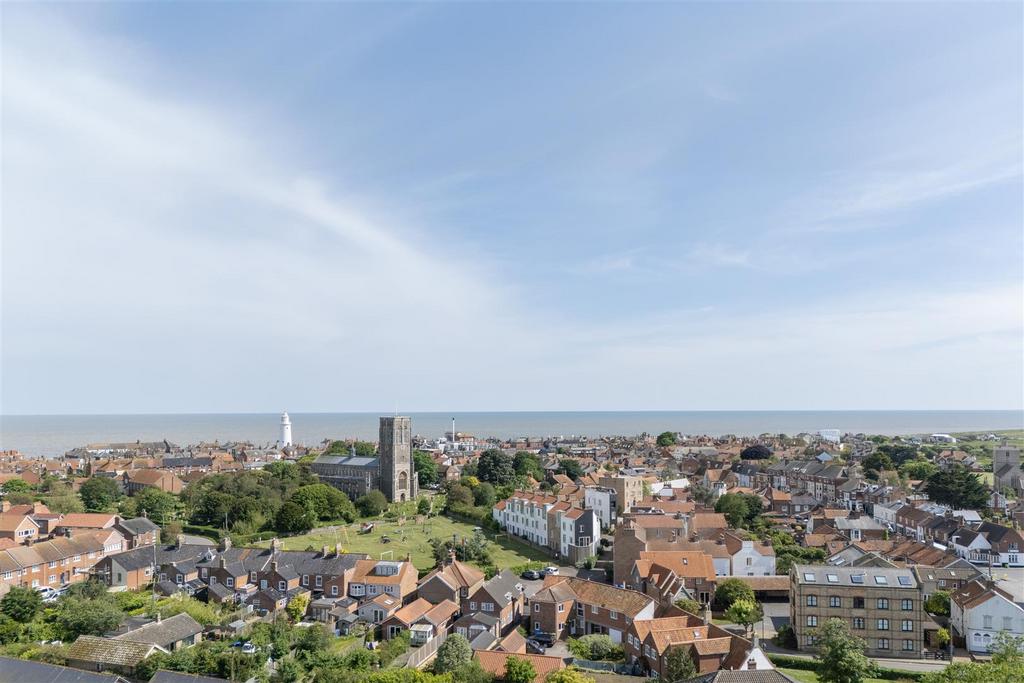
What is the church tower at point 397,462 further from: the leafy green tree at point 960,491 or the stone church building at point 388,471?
the leafy green tree at point 960,491

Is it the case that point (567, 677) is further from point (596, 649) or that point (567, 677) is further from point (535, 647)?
point (535, 647)

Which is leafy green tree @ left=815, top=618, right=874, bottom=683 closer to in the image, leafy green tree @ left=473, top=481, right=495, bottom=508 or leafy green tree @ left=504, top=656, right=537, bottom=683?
leafy green tree @ left=504, top=656, right=537, bottom=683

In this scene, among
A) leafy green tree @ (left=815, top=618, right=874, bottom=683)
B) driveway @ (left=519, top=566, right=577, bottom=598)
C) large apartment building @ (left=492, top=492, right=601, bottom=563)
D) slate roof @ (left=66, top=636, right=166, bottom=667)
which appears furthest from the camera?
large apartment building @ (left=492, top=492, right=601, bottom=563)

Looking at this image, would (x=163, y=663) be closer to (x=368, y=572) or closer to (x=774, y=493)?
(x=368, y=572)

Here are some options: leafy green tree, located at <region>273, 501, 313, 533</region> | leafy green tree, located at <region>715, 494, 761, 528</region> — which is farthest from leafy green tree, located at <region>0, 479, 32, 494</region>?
leafy green tree, located at <region>715, 494, 761, 528</region>

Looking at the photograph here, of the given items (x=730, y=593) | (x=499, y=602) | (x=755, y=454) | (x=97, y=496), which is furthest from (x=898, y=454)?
(x=97, y=496)

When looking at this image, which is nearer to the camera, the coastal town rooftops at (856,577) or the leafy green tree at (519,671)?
the leafy green tree at (519,671)

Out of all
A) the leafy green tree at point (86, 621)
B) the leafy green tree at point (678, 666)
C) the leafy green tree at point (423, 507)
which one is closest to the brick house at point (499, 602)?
the leafy green tree at point (678, 666)
